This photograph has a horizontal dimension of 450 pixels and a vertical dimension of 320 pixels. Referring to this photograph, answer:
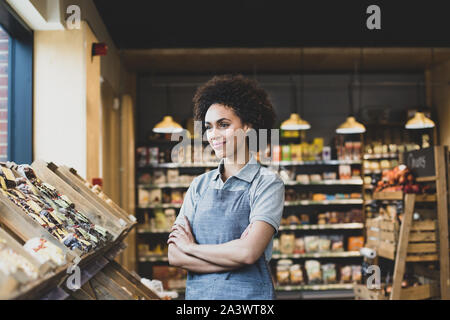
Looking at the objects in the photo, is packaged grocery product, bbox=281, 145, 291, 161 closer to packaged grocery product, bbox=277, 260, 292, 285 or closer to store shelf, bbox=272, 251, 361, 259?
store shelf, bbox=272, 251, 361, 259

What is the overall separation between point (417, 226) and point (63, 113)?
10.9 ft

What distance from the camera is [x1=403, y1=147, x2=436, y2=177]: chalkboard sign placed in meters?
4.56

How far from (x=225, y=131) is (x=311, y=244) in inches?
211

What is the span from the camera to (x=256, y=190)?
1.67m

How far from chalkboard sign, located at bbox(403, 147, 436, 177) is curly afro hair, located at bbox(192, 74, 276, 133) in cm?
313

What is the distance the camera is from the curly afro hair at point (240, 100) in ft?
5.88

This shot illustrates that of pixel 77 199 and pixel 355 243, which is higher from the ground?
pixel 77 199

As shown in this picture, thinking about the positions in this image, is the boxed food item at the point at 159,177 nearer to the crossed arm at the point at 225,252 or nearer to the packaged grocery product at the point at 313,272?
the packaged grocery product at the point at 313,272

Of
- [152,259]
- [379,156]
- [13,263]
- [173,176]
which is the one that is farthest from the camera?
[379,156]

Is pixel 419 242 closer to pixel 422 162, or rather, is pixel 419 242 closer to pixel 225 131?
pixel 422 162

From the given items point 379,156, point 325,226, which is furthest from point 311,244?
point 379,156

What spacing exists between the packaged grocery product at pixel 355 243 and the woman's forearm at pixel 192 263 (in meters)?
5.64

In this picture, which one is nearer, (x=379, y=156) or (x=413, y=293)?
(x=413, y=293)

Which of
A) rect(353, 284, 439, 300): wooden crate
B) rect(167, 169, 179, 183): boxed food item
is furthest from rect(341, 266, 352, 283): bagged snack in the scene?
rect(167, 169, 179, 183): boxed food item
